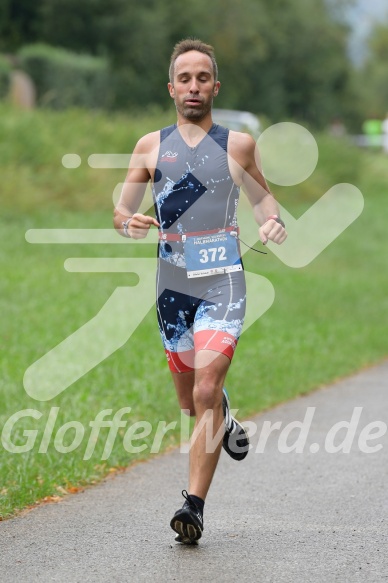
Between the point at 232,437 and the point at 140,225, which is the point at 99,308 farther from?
the point at 140,225

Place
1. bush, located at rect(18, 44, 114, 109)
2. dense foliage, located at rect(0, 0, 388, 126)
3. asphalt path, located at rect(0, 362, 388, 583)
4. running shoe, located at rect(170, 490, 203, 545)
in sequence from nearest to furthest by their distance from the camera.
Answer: asphalt path, located at rect(0, 362, 388, 583) → running shoe, located at rect(170, 490, 203, 545) → bush, located at rect(18, 44, 114, 109) → dense foliage, located at rect(0, 0, 388, 126)

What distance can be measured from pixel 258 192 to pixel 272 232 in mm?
399

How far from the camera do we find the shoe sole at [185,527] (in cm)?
578

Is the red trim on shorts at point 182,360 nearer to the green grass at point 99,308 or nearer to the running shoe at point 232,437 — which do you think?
the running shoe at point 232,437

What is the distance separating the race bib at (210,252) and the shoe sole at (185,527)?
1.16 m

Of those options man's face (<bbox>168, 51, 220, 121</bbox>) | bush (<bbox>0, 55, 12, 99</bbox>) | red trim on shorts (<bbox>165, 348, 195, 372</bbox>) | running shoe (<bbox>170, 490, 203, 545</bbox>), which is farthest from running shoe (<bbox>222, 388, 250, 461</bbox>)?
bush (<bbox>0, 55, 12, 99</bbox>)

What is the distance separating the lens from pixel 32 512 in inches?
267

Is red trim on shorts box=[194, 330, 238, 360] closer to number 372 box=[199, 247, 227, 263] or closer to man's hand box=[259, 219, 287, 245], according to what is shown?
number 372 box=[199, 247, 227, 263]

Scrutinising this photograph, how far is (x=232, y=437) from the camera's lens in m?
6.54

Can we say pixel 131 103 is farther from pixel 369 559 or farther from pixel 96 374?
pixel 369 559

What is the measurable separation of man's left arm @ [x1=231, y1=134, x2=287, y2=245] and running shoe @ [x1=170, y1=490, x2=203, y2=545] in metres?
1.27

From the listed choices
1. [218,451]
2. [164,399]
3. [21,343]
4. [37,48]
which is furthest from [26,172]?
[37,48]

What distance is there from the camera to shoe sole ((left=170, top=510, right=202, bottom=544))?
19.0ft

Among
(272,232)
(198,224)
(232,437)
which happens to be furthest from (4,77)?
(272,232)
